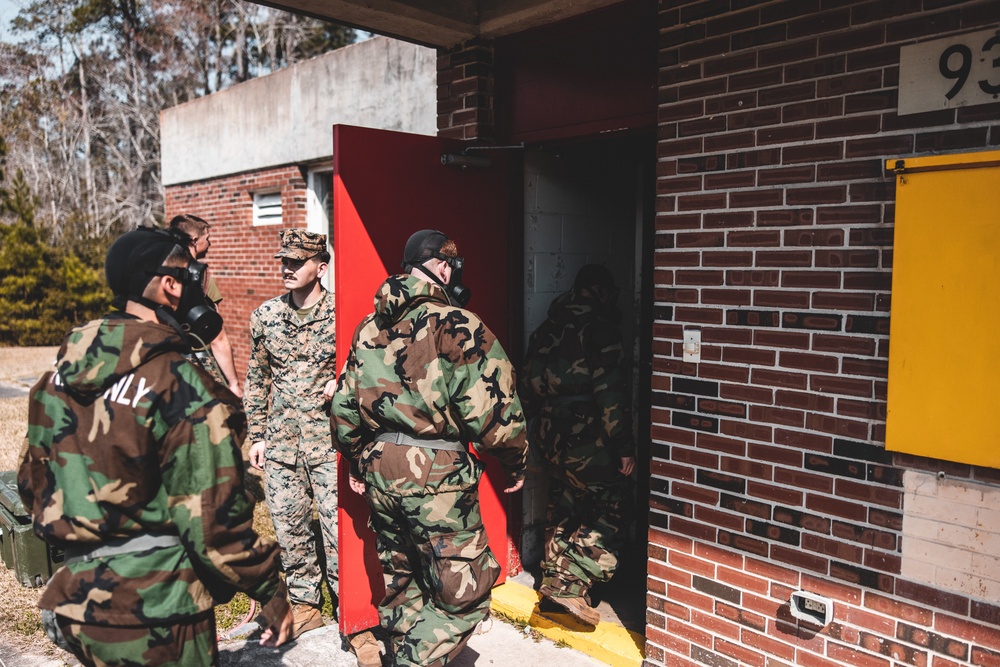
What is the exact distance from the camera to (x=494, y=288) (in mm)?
4211

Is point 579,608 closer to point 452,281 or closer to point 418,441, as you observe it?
point 418,441

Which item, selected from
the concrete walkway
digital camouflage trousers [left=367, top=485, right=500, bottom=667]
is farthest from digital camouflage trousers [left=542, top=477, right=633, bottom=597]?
digital camouflage trousers [left=367, top=485, right=500, bottom=667]

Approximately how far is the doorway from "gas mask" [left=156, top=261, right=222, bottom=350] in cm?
220

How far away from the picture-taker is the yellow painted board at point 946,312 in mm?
2332

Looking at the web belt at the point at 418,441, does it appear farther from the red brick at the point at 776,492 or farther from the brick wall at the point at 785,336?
the red brick at the point at 776,492

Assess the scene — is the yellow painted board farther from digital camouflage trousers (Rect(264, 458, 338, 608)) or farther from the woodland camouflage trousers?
digital camouflage trousers (Rect(264, 458, 338, 608))

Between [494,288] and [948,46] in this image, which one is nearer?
[948,46]

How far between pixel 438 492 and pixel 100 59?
2643cm

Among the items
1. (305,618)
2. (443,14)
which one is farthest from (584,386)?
(443,14)

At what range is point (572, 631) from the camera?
151 inches

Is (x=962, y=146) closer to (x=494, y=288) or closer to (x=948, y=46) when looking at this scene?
(x=948, y=46)

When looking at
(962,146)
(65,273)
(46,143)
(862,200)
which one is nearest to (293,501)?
(862,200)

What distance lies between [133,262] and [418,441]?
4.41 ft

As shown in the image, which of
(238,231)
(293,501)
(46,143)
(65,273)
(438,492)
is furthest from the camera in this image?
(46,143)
